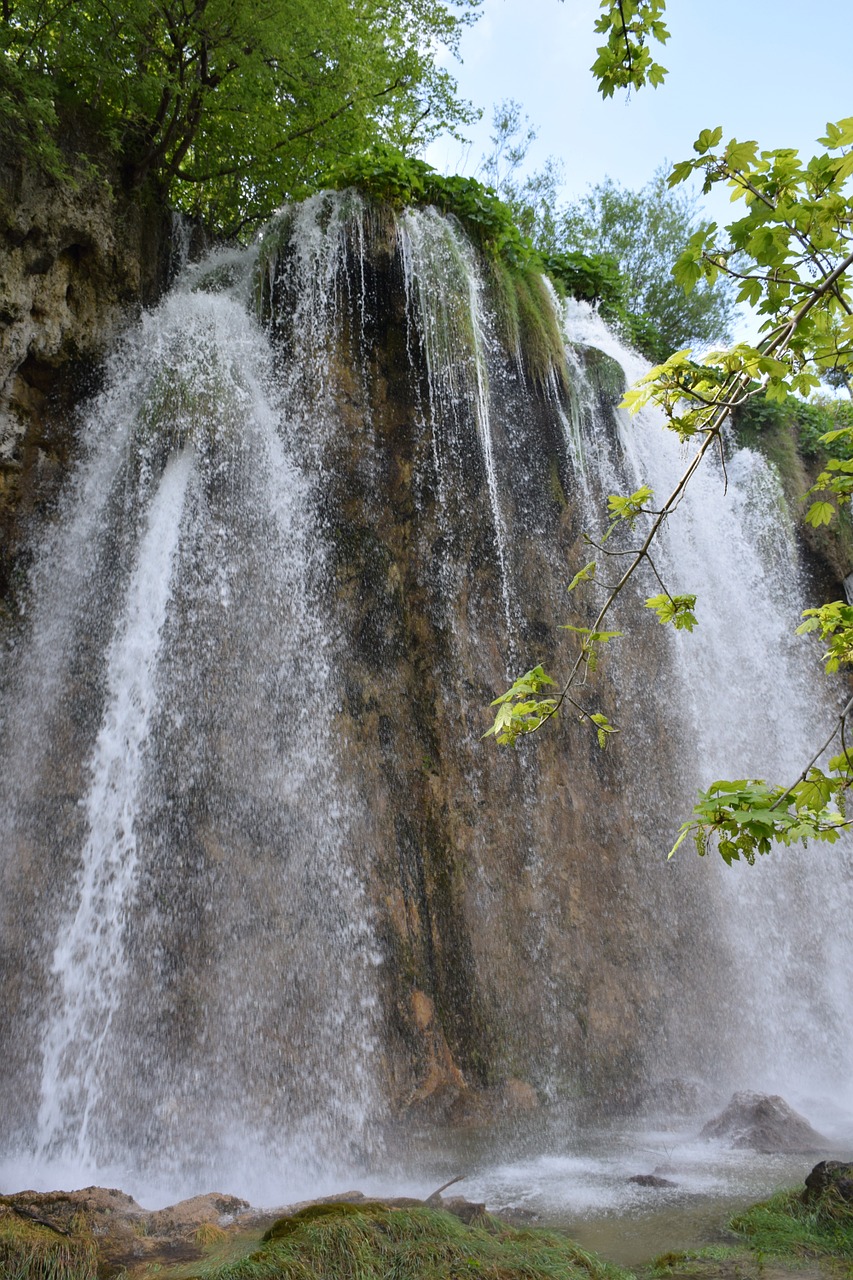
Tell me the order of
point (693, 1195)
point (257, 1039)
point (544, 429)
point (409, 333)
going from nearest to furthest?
point (693, 1195), point (257, 1039), point (409, 333), point (544, 429)

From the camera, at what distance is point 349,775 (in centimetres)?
775

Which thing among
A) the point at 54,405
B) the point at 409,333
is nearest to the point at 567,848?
the point at 409,333

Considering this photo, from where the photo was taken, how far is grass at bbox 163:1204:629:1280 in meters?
3.37

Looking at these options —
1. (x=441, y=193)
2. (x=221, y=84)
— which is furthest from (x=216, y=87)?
(x=441, y=193)

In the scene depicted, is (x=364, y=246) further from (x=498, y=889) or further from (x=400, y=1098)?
(x=400, y=1098)

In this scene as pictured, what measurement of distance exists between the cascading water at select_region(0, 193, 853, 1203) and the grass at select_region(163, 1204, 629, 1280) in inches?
88.4

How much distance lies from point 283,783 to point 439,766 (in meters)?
1.48

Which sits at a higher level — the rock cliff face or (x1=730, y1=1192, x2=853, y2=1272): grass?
the rock cliff face

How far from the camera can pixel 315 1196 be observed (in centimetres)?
550

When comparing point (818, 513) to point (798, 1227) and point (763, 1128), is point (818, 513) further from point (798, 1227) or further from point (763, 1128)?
point (763, 1128)

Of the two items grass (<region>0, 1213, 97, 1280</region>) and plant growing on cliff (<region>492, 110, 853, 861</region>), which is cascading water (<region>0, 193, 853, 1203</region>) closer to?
grass (<region>0, 1213, 97, 1280</region>)

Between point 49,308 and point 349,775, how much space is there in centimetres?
537

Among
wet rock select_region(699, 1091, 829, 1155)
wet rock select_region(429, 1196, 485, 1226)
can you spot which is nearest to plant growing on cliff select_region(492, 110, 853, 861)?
wet rock select_region(429, 1196, 485, 1226)

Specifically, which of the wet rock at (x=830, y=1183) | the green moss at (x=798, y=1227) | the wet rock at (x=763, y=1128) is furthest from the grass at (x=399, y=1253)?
the wet rock at (x=763, y=1128)
